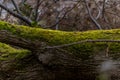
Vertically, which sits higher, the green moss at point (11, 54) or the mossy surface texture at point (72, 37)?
the mossy surface texture at point (72, 37)

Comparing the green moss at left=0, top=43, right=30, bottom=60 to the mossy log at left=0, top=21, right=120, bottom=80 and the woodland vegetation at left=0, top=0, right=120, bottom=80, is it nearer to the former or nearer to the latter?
the woodland vegetation at left=0, top=0, right=120, bottom=80

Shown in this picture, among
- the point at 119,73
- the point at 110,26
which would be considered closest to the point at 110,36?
the point at 119,73

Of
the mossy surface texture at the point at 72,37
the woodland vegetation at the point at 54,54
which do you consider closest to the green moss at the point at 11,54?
the woodland vegetation at the point at 54,54

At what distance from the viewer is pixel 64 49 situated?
3.34 m

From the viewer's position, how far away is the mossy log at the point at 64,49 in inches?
129

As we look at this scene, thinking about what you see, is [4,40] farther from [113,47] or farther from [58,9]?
[58,9]

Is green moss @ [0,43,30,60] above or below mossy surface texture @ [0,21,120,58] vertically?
below

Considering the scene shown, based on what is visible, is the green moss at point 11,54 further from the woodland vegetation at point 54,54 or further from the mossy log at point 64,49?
the mossy log at point 64,49

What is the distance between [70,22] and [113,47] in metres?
4.15

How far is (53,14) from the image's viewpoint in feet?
24.3

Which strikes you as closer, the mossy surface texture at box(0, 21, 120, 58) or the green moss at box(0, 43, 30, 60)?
the mossy surface texture at box(0, 21, 120, 58)

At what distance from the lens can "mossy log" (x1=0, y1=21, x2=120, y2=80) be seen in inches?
129

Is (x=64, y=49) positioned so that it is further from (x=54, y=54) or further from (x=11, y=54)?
(x=11, y=54)

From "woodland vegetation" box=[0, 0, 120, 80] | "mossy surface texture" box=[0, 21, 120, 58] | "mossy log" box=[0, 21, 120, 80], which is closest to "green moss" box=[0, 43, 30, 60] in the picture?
"woodland vegetation" box=[0, 0, 120, 80]
